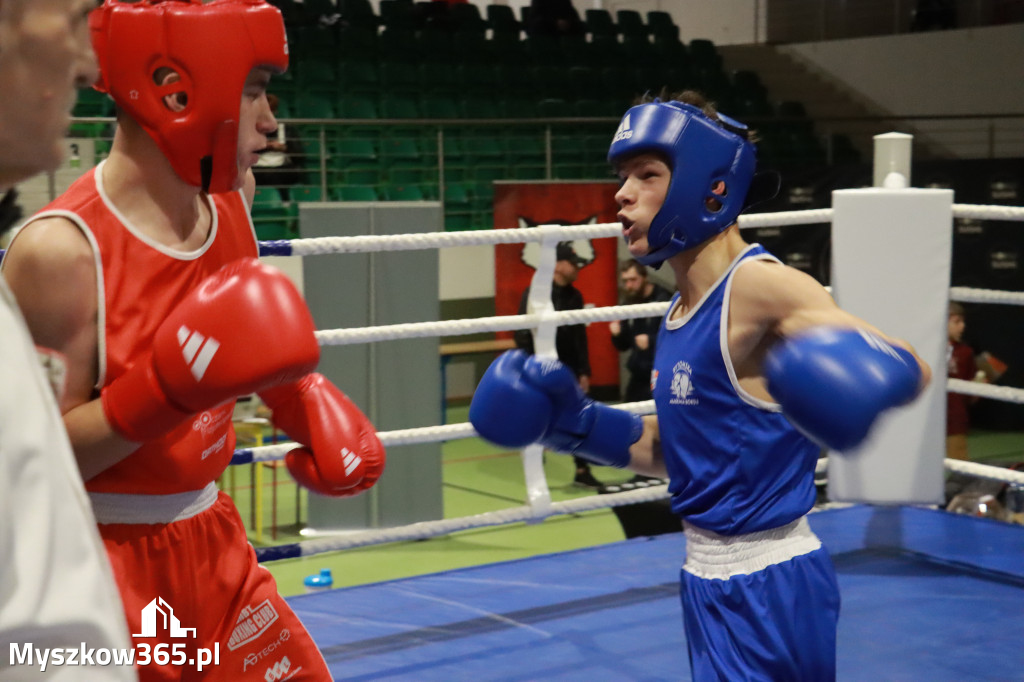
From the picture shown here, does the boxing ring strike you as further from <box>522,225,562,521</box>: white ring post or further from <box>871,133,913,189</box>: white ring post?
<box>871,133,913,189</box>: white ring post

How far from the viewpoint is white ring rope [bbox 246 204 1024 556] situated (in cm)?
248

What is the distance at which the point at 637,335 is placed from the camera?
212 inches

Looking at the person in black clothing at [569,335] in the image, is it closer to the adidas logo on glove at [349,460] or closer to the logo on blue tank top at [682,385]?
the logo on blue tank top at [682,385]

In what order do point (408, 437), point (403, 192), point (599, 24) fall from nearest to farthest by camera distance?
point (408, 437), point (403, 192), point (599, 24)

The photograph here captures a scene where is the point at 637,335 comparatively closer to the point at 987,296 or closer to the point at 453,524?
the point at 987,296

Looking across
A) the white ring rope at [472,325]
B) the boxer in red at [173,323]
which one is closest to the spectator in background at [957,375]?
the white ring rope at [472,325]

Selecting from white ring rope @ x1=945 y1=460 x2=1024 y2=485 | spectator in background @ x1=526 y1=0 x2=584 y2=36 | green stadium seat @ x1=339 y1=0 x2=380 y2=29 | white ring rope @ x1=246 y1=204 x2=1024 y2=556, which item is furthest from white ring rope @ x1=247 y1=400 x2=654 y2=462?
spectator in background @ x1=526 y1=0 x2=584 y2=36

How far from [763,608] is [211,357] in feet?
2.95

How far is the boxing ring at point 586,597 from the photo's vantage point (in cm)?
243

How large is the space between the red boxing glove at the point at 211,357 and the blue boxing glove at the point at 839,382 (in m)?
0.61

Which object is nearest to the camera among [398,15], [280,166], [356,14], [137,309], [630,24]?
[137,309]

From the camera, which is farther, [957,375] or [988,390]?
[957,375]

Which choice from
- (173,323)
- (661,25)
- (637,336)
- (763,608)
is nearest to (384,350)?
(637,336)

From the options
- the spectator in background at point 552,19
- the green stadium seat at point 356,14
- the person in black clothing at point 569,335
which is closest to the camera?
the person in black clothing at point 569,335
